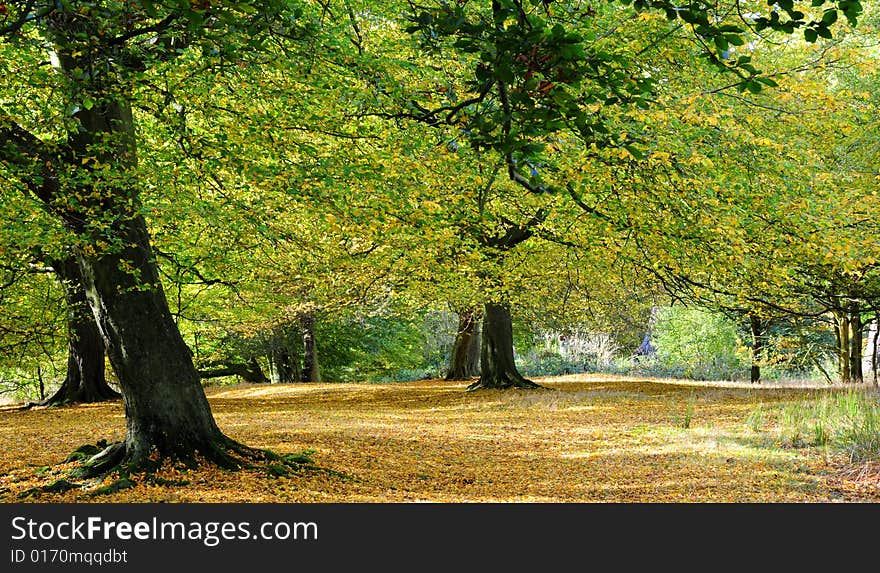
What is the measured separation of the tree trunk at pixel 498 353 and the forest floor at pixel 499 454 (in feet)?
8.58

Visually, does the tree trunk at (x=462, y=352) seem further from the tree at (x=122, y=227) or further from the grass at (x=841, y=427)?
the tree at (x=122, y=227)

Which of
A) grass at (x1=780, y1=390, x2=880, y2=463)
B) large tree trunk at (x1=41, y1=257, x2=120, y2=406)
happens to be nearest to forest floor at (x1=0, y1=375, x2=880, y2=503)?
grass at (x1=780, y1=390, x2=880, y2=463)

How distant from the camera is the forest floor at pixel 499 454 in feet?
21.9

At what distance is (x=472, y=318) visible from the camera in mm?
22781

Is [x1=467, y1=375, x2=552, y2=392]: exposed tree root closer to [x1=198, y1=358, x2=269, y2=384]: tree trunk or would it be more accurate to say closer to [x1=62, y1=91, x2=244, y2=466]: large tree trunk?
[x1=62, y1=91, x2=244, y2=466]: large tree trunk

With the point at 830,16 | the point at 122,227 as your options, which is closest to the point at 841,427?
the point at 830,16

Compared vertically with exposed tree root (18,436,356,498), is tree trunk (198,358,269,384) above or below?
below

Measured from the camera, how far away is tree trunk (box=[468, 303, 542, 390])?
18.1m

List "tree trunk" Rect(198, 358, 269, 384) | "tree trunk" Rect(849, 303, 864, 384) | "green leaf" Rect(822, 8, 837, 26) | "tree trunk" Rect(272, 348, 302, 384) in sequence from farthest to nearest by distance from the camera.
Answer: "tree trunk" Rect(198, 358, 269, 384)
"tree trunk" Rect(272, 348, 302, 384)
"tree trunk" Rect(849, 303, 864, 384)
"green leaf" Rect(822, 8, 837, 26)

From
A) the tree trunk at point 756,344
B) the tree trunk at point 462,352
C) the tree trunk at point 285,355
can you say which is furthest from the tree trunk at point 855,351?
the tree trunk at point 285,355

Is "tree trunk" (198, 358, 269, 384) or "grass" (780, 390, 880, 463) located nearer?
"grass" (780, 390, 880, 463)

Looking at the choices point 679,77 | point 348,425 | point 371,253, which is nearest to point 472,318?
point 371,253

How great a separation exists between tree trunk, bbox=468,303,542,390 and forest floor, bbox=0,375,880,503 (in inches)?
103
